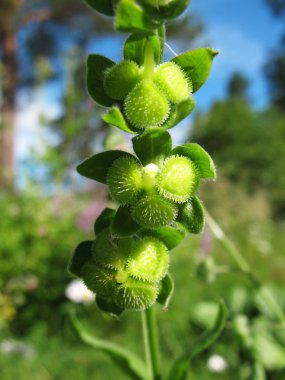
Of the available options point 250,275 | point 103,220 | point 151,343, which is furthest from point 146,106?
point 250,275

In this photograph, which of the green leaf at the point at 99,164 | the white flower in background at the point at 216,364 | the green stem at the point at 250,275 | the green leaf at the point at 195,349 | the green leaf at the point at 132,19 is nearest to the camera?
the green leaf at the point at 132,19

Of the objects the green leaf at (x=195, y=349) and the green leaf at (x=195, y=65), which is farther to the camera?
the green leaf at (x=195, y=349)

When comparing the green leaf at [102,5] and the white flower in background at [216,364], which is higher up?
the green leaf at [102,5]

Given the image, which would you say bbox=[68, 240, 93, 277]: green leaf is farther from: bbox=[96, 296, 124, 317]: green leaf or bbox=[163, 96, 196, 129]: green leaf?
bbox=[163, 96, 196, 129]: green leaf

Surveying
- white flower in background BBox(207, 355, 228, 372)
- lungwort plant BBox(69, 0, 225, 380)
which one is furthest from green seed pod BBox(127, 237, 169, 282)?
white flower in background BBox(207, 355, 228, 372)

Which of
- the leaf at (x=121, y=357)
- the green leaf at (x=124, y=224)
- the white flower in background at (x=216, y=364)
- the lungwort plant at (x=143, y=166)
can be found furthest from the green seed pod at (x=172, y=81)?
the white flower in background at (x=216, y=364)

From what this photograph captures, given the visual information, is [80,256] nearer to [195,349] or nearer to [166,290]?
[166,290]

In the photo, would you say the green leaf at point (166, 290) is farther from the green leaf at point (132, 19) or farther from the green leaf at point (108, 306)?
the green leaf at point (132, 19)
